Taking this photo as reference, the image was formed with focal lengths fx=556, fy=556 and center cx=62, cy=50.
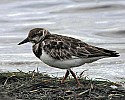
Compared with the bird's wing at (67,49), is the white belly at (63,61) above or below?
below

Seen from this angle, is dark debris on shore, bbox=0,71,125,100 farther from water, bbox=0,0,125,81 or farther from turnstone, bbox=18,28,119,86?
water, bbox=0,0,125,81

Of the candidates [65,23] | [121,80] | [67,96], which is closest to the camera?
[67,96]

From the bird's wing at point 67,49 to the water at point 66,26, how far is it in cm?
183

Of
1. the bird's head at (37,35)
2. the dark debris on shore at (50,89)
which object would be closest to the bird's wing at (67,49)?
the bird's head at (37,35)

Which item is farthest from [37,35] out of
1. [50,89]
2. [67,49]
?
[50,89]

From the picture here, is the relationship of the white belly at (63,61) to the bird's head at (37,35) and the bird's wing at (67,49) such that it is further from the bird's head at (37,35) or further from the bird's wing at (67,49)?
the bird's head at (37,35)

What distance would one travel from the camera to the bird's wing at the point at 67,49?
272 inches

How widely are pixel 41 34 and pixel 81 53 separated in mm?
609

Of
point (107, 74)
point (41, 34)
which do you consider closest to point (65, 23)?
point (107, 74)

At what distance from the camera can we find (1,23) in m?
15.6

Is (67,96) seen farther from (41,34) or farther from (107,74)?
(107,74)

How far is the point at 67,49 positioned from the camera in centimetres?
698

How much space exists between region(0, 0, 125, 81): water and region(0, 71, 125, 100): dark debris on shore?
159 cm

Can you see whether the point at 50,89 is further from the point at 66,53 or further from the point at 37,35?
the point at 37,35
